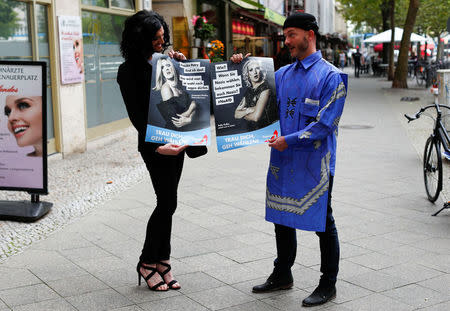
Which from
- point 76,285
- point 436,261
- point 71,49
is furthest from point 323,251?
point 71,49

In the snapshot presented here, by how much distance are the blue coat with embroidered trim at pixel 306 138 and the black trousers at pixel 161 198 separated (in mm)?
633

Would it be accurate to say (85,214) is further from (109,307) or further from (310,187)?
(310,187)

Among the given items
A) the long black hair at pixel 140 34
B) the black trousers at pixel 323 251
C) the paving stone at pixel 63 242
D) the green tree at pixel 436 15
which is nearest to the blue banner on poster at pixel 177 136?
the long black hair at pixel 140 34

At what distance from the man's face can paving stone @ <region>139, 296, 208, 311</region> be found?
164 centimetres

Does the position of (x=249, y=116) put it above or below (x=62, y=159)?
above

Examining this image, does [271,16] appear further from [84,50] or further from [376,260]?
[376,260]

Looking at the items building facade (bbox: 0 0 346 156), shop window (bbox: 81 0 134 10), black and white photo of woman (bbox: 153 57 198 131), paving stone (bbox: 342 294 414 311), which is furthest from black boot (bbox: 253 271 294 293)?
shop window (bbox: 81 0 134 10)

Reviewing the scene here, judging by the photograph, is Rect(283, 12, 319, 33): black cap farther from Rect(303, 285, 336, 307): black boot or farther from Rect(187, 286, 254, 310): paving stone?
Rect(187, 286, 254, 310): paving stone

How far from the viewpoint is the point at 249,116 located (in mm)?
3574

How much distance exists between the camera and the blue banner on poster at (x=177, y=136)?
3461 mm

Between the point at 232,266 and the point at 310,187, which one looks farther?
the point at 232,266

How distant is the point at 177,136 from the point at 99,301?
47.3 inches

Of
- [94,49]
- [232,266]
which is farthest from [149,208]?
[94,49]

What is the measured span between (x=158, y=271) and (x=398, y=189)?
3964 millimetres
